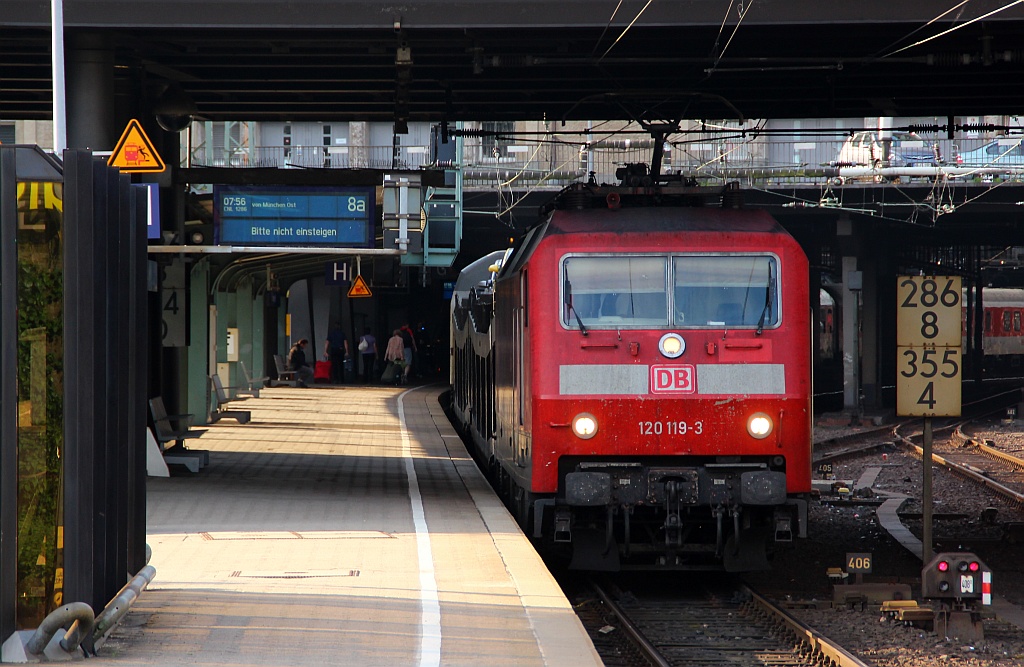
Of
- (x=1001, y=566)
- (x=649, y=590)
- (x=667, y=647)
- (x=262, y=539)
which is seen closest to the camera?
(x=667, y=647)

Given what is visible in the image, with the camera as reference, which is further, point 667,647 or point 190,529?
point 190,529

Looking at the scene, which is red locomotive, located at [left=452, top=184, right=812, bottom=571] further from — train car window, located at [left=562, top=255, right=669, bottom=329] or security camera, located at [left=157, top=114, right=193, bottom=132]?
security camera, located at [left=157, top=114, right=193, bottom=132]

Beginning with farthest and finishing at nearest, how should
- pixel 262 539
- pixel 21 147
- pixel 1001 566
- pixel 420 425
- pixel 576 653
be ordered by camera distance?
pixel 420 425
pixel 1001 566
pixel 262 539
pixel 576 653
pixel 21 147

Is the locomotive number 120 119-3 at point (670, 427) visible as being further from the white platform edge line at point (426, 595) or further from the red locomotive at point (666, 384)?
the white platform edge line at point (426, 595)

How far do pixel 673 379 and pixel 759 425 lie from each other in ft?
2.31

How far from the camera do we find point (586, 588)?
10.9 m

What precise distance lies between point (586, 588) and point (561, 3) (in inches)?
204

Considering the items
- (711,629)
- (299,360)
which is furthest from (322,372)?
(711,629)

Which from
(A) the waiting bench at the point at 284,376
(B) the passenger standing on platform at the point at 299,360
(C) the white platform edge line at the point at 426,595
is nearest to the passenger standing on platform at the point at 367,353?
(B) the passenger standing on platform at the point at 299,360

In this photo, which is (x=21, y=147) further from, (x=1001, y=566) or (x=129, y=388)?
(x=1001, y=566)

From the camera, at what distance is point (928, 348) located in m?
11.6

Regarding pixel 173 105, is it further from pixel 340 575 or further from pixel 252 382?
pixel 252 382

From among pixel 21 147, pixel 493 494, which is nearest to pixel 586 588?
pixel 493 494

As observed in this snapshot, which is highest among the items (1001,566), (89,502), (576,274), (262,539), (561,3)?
(561,3)
